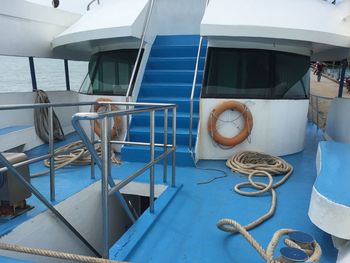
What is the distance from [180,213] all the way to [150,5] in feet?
12.9

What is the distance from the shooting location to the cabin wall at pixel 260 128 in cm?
447

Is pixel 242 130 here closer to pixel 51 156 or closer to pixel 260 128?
pixel 260 128

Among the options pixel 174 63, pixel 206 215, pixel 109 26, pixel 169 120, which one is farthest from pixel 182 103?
pixel 206 215

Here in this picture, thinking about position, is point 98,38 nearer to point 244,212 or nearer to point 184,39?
point 184,39

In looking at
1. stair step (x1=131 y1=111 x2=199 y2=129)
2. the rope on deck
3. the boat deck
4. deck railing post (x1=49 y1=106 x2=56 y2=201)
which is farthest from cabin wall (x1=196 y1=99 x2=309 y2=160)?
the rope on deck

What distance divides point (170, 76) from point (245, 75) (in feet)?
4.39

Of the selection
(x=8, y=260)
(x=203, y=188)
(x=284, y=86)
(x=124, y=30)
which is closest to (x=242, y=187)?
(x=203, y=188)

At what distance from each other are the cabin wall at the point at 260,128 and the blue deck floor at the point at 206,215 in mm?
334

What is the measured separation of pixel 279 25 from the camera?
400 cm

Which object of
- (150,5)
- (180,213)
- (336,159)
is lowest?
(180,213)

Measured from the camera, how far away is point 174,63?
17.8 feet

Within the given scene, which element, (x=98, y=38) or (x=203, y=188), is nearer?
(x=203, y=188)

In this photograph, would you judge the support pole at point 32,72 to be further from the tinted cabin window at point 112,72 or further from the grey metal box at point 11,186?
the grey metal box at point 11,186

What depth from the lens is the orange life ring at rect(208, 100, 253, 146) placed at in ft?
14.4
